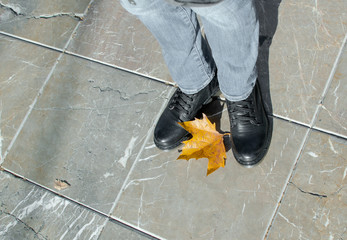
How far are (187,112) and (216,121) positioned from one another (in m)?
0.15

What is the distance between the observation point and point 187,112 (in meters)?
1.52

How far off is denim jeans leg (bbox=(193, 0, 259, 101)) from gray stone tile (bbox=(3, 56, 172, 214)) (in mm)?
474

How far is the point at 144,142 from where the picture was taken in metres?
1.62

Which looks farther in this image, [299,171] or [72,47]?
[72,47]

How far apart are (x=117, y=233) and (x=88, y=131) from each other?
0.52 metres

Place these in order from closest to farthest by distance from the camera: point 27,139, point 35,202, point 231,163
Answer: point 231,163 < point 35,202 < point 27,139

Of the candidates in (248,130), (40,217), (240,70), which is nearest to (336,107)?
(248,130)

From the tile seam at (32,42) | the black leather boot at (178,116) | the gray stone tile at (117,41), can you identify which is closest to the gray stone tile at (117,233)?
the black leather boot at (178,116)

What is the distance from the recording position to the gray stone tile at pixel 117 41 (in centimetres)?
179

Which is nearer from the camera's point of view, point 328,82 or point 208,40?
point 208,40

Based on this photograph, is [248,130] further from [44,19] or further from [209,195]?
[44,19]

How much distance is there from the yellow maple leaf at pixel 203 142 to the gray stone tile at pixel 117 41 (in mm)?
366

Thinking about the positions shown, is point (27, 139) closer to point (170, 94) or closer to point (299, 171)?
point (170, 94)

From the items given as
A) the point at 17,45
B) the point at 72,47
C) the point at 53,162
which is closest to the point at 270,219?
the point at 53,162
